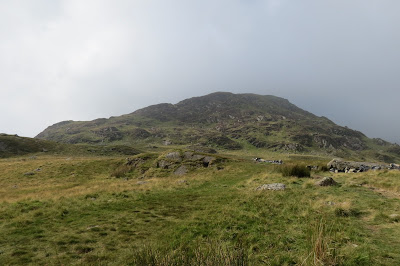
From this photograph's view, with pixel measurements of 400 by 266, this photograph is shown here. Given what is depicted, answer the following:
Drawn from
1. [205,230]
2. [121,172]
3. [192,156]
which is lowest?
[121,172]

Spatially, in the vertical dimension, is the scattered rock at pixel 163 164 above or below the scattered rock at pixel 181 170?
above

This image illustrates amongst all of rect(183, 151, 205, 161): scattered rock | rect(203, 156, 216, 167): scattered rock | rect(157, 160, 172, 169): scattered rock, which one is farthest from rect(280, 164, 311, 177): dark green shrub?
rect(157, 160, 172, 169): scattered rock

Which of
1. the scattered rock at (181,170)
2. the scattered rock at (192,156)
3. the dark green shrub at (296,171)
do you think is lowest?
the scattered rock at (181,170)

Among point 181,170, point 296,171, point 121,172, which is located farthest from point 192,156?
point 296,171

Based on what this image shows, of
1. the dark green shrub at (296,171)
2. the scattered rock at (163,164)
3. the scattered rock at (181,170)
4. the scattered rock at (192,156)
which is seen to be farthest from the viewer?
the scattered rock at (192,156)

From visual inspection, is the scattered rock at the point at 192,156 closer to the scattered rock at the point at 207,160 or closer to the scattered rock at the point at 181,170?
the scattered rock at the point at 207,160

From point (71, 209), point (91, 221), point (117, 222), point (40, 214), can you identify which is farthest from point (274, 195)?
point (40, 214)

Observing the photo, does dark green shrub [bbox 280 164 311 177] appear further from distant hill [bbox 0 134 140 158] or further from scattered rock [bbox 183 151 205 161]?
distant hill [bbox 0 134 140 158]

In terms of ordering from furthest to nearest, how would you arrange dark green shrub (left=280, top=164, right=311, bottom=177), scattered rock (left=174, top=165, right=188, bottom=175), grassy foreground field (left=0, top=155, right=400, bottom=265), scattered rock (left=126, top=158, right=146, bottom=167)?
1. scattered rock (left=126, top=158, right=146, bottom=167)
2. scattered rock (left=174, top=165, right=188, bottom=175)
3. dark green shrub (left=280, top=164, right=311, bottom=177)
4. grassy foreground field (left=0, top=155, right=400, bottom=265)

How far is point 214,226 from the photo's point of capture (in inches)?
418

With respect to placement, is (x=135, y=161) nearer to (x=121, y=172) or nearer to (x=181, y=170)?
(x=121, y=172)

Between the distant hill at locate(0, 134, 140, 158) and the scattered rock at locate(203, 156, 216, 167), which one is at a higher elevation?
the distant hill at locate(0, 134, 140, 158)

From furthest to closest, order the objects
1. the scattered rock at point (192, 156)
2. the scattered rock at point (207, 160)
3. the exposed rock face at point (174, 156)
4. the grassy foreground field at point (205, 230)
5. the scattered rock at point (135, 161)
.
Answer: the scattered rock at point (135, 161) < the exposed rock face at point (174, 156) < the scattered rock at point (192, 156) < the scattered rock at point (207, 160) < the grassy foreground field at point (205, 230)

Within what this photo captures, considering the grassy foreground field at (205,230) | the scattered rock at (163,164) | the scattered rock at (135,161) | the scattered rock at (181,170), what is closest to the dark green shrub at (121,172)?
the scattered rock at (135,161)
